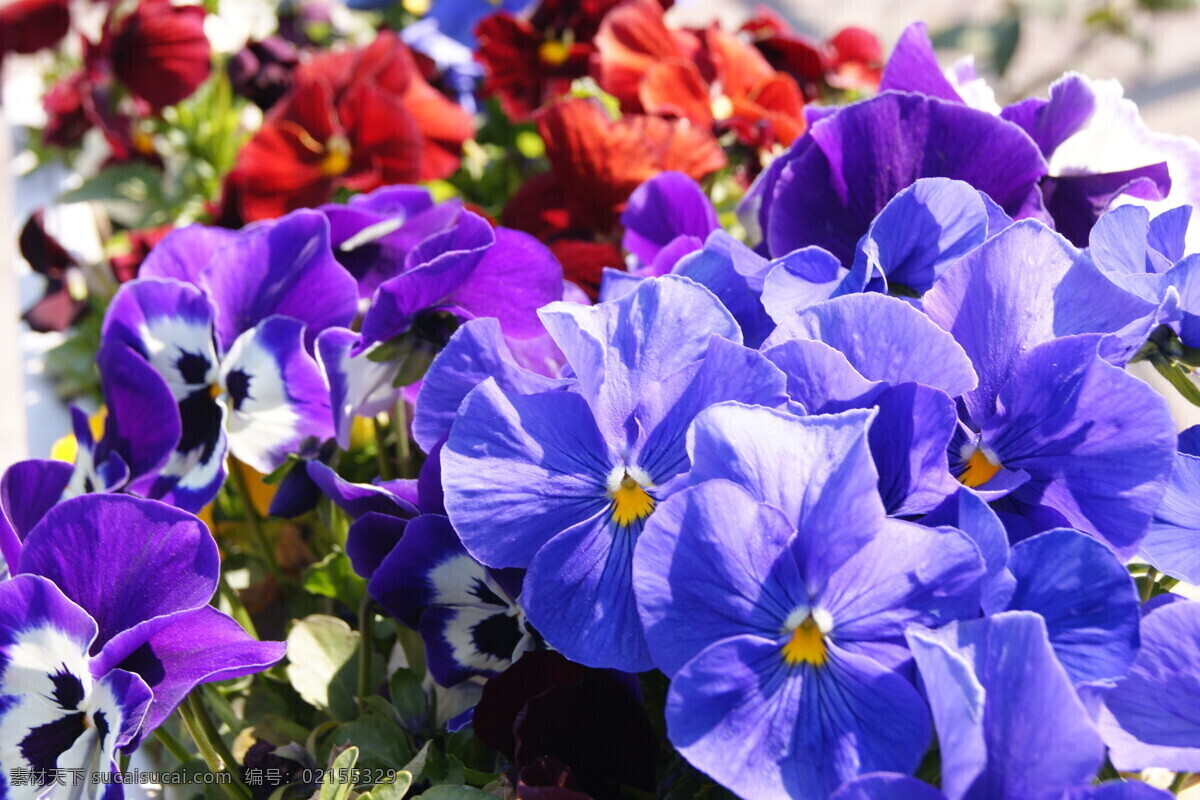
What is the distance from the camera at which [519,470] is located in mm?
421

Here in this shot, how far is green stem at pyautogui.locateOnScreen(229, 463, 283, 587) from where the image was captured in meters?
0.65

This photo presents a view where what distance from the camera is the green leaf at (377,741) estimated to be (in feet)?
1.76

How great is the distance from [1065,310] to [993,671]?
137 mm

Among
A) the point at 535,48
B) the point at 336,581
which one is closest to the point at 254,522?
the point at 336,581

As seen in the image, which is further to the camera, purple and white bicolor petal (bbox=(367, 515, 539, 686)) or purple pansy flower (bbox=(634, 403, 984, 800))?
purple and white bicolor petal (bbox=(367, 515, 539, 686))

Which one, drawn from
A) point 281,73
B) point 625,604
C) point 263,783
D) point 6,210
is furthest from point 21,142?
point 625,604

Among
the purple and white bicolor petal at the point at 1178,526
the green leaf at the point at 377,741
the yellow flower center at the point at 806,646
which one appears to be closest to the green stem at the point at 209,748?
the green leaf at the point at 377,741

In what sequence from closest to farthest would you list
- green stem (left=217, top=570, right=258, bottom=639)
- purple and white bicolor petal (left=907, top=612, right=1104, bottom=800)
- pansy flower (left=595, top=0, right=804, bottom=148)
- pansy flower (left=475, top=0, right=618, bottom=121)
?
purple and white bicolor petal (left=907, top=612, right=1104, bottom=800), green stem (left=217, top=570, right=258, bottom=639), pansy flower (left=595, top=0, right=804, bottom=148), pansy flower (left=475, top=0, right=618, bottom=121)

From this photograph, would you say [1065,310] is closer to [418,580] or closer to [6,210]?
[418,580]

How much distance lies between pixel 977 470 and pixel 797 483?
0.28ft

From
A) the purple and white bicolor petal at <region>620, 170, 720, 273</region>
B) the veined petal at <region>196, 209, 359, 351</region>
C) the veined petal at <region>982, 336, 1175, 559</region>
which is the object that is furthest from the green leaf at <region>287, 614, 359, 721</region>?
the veined petal at <region>982, 336, 1175, 559</region>

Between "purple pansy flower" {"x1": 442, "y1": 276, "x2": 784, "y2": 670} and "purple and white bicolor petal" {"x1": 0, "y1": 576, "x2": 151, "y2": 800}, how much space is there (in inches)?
5.2

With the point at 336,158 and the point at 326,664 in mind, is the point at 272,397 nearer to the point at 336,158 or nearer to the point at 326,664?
the point at 326,664

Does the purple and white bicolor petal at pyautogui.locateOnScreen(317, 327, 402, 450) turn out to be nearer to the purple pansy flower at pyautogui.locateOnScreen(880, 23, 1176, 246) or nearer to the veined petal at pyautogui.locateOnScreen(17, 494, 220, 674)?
the veined petal at pyautogui.locateOnScreen(17, 494, 220, 674)
